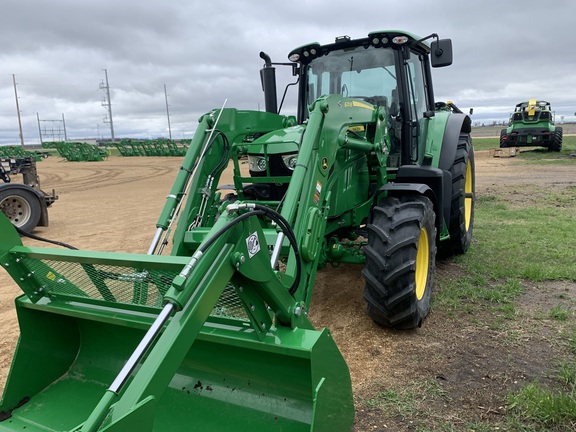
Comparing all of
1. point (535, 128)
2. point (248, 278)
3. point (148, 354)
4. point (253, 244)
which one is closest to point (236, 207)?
point (253, 244)

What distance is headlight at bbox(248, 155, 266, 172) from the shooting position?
4441mm

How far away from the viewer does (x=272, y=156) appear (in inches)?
169

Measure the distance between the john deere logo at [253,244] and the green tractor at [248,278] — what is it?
0.4 inches

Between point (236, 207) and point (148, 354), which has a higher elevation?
point (236, 207)

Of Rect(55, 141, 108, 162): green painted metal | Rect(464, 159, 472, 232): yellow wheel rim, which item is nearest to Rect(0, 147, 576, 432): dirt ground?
Rect(464, 159, 472, 232): yellow wheel rim

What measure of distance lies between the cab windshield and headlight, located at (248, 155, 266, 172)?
49.9 inches

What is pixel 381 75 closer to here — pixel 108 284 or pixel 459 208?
pixel 459 208

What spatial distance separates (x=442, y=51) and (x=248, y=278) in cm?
337

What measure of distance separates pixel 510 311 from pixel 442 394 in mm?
1595

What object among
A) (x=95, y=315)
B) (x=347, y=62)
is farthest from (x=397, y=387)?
(x=347, y=62)

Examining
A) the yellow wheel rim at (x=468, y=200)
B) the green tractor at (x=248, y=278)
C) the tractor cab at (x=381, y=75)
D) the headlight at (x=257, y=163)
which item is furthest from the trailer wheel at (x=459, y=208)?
the headlight at (x=257, y=163)

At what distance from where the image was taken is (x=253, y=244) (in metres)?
2.40

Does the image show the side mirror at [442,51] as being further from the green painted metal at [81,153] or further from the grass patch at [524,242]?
the green painted metal at [81,153]

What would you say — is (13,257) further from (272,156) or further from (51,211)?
(51,211)
